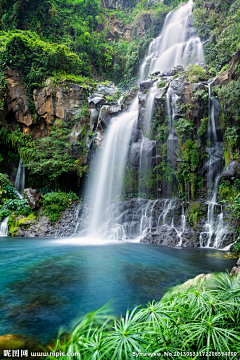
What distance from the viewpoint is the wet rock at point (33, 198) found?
45.8ft

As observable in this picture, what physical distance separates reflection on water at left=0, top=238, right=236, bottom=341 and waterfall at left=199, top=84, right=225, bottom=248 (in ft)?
5.56

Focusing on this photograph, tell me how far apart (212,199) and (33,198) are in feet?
37.3

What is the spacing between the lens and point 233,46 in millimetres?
13367

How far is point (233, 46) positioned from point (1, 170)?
63.6ft

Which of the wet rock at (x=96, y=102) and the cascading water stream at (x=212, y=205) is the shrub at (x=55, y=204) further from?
the cascading water stream at (x=212, y=205)

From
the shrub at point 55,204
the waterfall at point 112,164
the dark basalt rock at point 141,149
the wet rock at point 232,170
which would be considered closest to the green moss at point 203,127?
the wet rock at point 232,170

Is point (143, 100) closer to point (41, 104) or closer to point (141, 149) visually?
point (141, 149)

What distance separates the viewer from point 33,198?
46.4ft

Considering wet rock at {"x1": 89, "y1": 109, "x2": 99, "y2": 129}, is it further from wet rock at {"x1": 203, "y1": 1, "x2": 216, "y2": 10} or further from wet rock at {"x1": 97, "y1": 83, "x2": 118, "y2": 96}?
wet rock at {"x1": 203, "y1": 1, "x2": 216, "y2": 10}

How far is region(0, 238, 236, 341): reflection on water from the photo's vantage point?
3.66 m

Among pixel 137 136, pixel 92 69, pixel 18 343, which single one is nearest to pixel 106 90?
pixel 92 69

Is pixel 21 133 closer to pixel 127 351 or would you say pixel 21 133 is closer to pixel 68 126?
pixel 68 126

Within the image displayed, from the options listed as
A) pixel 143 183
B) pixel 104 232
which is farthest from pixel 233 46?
pixel 104 232

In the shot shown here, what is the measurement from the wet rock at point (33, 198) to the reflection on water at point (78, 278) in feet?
16.3
